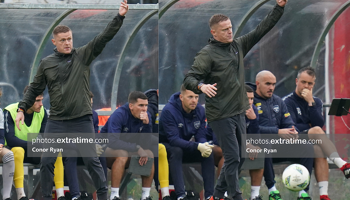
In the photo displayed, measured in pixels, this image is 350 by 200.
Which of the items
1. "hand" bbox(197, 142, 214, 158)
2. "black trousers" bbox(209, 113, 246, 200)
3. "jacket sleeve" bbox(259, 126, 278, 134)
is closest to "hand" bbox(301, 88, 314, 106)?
"jacket sleeve" bbox(259, 126, 278, 134)

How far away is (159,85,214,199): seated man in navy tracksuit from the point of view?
205 inches

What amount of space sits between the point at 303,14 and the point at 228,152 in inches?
82.0

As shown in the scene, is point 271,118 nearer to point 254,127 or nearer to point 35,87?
point 254,127

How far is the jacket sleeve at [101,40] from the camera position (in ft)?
15.2

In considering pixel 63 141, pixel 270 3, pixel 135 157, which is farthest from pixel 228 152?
pixel 270 3

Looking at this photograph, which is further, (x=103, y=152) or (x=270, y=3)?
(x=270, y=3)

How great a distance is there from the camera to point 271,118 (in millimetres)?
5559

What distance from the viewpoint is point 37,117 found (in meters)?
5.42

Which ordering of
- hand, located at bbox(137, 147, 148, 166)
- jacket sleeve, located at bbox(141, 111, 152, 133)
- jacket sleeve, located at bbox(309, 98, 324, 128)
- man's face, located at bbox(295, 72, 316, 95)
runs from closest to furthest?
hand, located at bbox(137, 147, 148, 166) → jacket sleeve, located at bbox(141, 111, 152, 133) → jacket sleeve, located at bbox(309, 98, 324, 128) → man's face, located at bbox(295, 72, 316, 95)

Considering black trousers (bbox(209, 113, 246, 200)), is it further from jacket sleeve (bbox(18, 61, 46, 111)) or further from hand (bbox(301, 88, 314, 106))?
jacket sleeve (bbox(18, 61, 46, 111))

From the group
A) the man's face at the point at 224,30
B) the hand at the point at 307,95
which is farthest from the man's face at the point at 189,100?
the hand at the point at 307,95

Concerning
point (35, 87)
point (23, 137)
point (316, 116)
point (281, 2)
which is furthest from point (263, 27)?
point (23, 137)

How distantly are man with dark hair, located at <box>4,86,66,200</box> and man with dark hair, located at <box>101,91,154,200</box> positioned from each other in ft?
1.64

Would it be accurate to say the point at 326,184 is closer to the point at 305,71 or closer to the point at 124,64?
the point at 305,71
